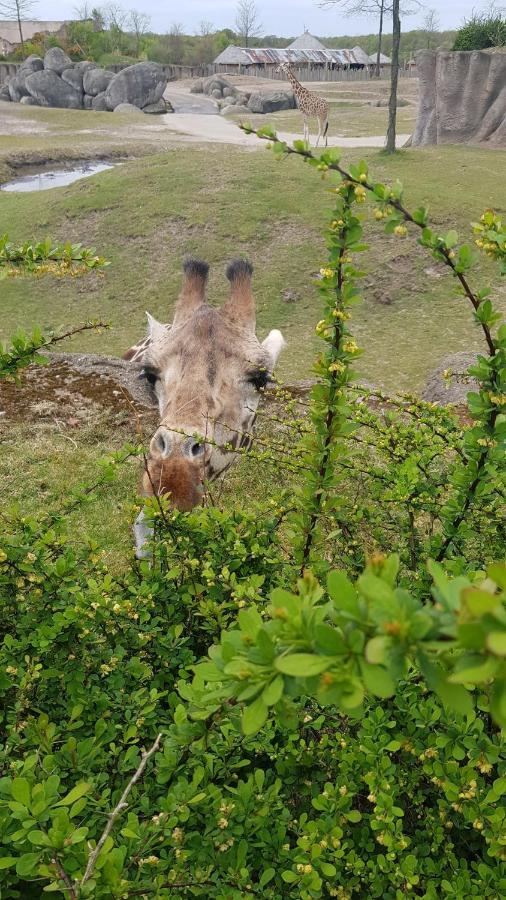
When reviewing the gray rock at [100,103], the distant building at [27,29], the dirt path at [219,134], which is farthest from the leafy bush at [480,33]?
the distant building at [27,29]

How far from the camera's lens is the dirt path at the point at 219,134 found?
2633 centimetres

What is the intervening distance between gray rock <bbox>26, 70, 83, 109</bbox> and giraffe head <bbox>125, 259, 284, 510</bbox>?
44927 millimetres

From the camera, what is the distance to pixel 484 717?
71.9 inches

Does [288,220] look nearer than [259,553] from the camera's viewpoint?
No

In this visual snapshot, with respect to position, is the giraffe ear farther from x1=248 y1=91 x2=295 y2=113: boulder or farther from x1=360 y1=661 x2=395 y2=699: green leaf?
x1=248 y1=91 x2=295 y2=113: boulder

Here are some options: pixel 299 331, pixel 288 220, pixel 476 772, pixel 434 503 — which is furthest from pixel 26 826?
pixel 288 220

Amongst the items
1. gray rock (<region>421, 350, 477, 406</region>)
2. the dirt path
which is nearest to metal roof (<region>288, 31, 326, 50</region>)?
the dirt path

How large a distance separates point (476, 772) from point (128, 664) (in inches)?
41.2

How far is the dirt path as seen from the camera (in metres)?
26.3

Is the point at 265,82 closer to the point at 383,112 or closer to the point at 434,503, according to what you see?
the point at 383,112

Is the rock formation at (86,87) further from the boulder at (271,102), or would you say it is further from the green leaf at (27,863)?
the green leaf at (27,863)

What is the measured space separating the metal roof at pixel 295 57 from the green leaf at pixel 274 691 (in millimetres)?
64601

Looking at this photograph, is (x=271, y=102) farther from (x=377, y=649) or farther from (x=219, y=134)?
(x=377, y=649)

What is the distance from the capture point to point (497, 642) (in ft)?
2.01
